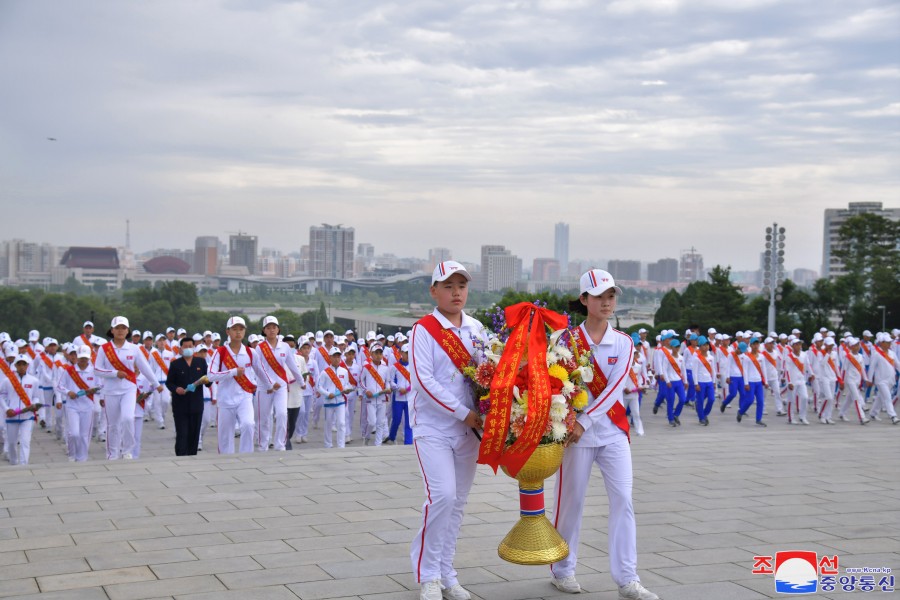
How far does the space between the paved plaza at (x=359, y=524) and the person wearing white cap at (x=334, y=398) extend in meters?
4.08

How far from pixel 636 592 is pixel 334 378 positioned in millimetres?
11031

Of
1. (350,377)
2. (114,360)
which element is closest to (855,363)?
(350,377)

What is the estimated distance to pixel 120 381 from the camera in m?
12.2

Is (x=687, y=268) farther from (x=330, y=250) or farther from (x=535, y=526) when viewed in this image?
(x=535, y=526)

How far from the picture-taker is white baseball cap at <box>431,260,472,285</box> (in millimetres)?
Answer: 5867

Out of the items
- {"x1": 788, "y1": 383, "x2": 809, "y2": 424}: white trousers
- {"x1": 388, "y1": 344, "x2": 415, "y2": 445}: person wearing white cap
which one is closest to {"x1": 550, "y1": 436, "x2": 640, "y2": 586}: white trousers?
{"x1": 388, "y1": 344, "x2": 415, "y2": 445}: person wearing white cap

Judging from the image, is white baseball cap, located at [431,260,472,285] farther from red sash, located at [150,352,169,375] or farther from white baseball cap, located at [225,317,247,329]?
red sash, located at [150,352,169,375]

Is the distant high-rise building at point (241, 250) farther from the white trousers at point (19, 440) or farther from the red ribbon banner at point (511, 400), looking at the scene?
the red ribbon banner at point (511, 400)

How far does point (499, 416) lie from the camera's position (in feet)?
18.2

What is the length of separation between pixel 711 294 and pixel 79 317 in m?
28.4

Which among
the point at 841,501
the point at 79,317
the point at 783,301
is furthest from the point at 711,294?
the point at 841,501

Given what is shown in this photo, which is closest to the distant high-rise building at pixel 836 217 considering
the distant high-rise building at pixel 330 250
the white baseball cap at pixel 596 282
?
the distant high-rise building at pixel 330 250

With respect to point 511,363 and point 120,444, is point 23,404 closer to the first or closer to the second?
point 120,444

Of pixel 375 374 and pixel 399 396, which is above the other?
pixel 375 374
